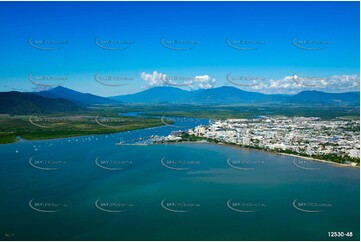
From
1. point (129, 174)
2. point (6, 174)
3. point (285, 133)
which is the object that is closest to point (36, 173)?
point (6, 174)

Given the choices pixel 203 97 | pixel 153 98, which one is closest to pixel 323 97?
pixel 203 97

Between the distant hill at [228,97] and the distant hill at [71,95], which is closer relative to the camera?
the distant hill at [71,95]

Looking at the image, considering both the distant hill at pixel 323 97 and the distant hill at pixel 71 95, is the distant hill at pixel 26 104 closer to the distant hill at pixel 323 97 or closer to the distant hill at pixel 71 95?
the distant hill at pixel 71 95

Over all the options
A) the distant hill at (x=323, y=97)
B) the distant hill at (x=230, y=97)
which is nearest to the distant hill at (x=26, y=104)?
the distant hill at (x=230, y=97)

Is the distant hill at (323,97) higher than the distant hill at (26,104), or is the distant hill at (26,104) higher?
the distant hill at (323,97)

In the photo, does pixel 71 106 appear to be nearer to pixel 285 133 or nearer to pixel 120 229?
pixel 285 133

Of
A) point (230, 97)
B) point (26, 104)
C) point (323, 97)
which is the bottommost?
point (26, 104)

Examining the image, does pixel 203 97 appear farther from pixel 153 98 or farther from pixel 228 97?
pixel 153 98

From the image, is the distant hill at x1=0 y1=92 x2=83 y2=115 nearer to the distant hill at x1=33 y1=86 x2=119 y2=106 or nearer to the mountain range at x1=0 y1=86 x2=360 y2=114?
the mountain range at x1=0 y1=86 x2=360 y2=114

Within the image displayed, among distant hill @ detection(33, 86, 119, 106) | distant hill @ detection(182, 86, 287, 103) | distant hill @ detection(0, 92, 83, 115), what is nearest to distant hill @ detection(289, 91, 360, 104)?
distant hill @ detection(182, 86, 287, 103)
